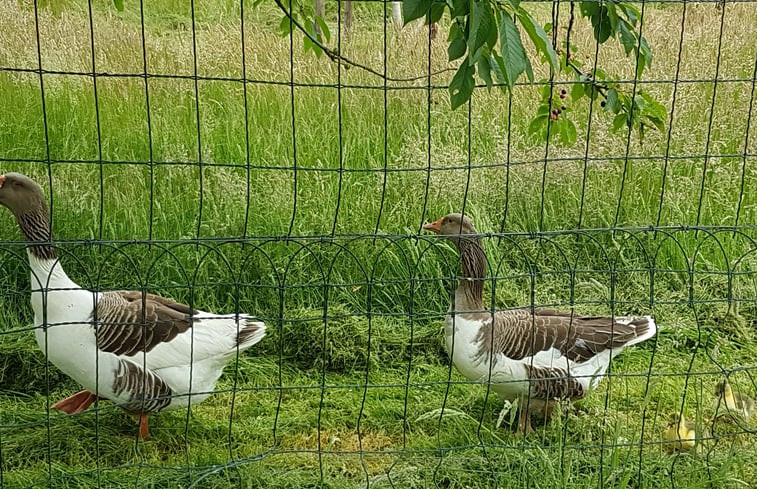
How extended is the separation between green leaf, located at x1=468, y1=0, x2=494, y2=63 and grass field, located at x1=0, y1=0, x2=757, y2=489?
2.48 ft

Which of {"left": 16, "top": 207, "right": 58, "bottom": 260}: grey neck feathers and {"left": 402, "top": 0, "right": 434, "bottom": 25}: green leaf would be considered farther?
{"left": 16, "top": 207, "right": 58, "bottom": 260}: grey neck feathers

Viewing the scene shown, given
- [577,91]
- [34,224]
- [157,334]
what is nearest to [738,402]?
[577,91]

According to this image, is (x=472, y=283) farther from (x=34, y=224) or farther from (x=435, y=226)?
(x=34, y=224)

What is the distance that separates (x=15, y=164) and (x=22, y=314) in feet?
4.88

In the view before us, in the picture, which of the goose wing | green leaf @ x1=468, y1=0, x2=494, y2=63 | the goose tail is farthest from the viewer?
the goose tail


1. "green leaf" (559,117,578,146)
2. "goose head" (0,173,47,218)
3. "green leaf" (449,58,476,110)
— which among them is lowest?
"goose head" (0,173,47,218)

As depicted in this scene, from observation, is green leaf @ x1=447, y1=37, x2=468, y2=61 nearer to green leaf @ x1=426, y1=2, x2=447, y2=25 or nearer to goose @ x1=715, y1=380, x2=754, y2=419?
green leaf @ x1=426, y1=2, x2=447, y2=25

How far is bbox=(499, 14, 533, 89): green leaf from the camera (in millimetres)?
2203

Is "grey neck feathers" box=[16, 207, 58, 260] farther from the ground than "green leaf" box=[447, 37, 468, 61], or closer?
closer

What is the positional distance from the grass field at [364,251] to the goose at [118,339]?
8.1 inches

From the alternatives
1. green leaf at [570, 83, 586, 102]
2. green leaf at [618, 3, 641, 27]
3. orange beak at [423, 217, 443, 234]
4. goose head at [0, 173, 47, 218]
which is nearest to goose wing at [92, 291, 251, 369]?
goose head at [0, 173, 47, 218]

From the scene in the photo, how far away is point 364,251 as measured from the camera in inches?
213

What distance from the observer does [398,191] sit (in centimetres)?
598

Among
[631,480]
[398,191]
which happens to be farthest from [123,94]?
[631,480]
